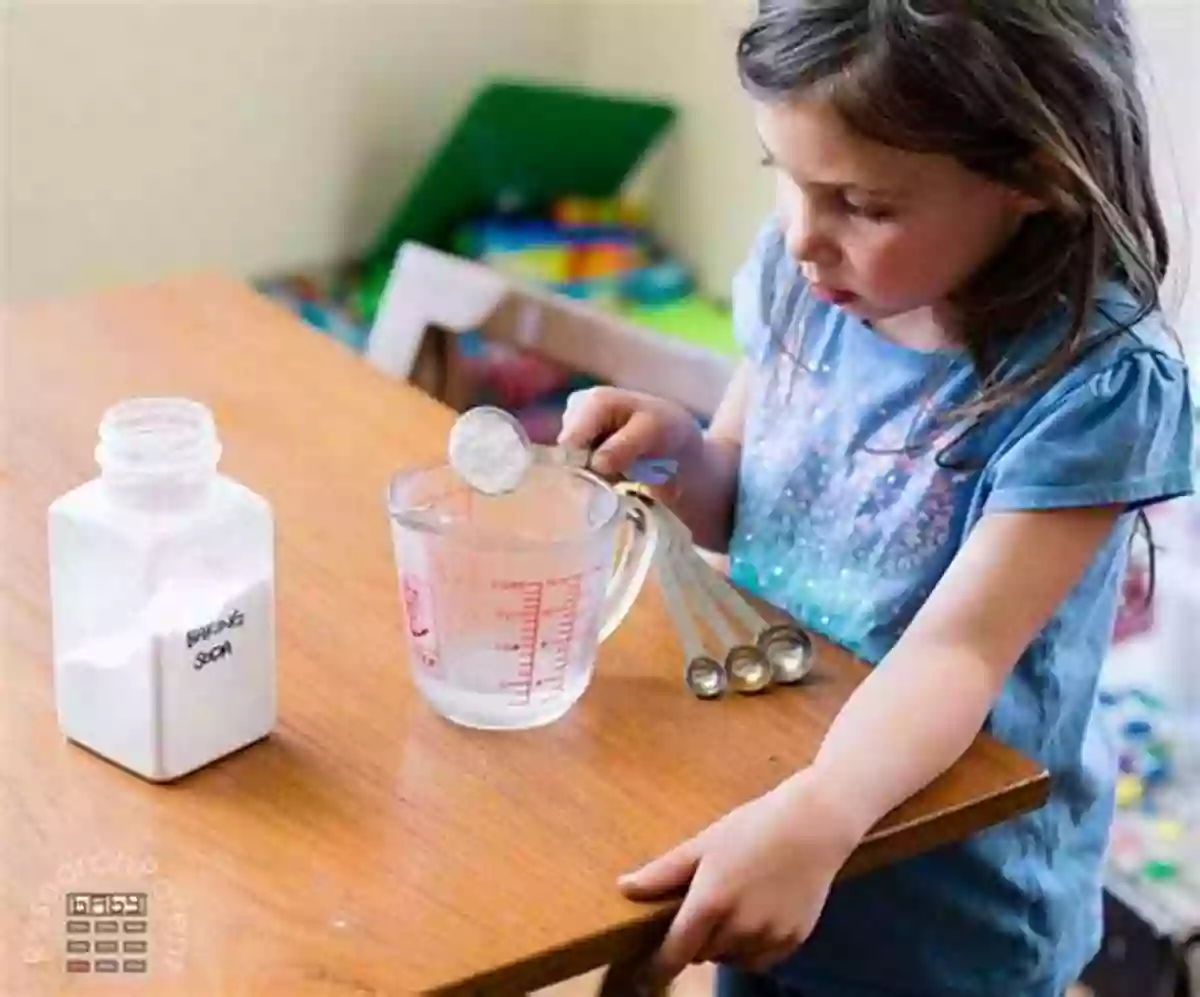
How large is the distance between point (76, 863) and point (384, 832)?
0.37 ft

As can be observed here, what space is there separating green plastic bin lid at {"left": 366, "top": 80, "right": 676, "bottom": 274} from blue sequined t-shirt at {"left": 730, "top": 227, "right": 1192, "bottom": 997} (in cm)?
127

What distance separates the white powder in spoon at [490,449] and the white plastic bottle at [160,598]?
4.4 inches

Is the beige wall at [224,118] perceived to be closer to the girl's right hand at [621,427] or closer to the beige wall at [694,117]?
the beige wall at [694,117]

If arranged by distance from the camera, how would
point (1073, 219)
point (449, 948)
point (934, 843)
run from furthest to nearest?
point (1073, 219) < point (934, 843) < point (449, 948)

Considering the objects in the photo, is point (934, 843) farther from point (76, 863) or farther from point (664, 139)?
point (664, 139)

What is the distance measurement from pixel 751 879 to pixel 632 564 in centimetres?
20

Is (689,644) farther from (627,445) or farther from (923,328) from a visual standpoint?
(923,328)

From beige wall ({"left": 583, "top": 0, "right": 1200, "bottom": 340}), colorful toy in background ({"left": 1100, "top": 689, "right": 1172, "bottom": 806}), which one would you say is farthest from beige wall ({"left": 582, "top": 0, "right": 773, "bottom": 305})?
colorful toy in background ({"left": 1100, "top": 689, "right": 1172, "bottom": 806})

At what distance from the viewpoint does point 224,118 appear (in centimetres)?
219

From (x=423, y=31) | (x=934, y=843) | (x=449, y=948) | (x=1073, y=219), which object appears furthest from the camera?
(x=423, y=31)

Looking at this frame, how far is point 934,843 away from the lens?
76cm

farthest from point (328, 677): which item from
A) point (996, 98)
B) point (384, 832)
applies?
point (996, 98)

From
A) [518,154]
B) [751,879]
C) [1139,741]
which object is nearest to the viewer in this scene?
[751,879]

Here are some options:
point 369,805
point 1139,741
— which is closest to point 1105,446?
point 369,805
